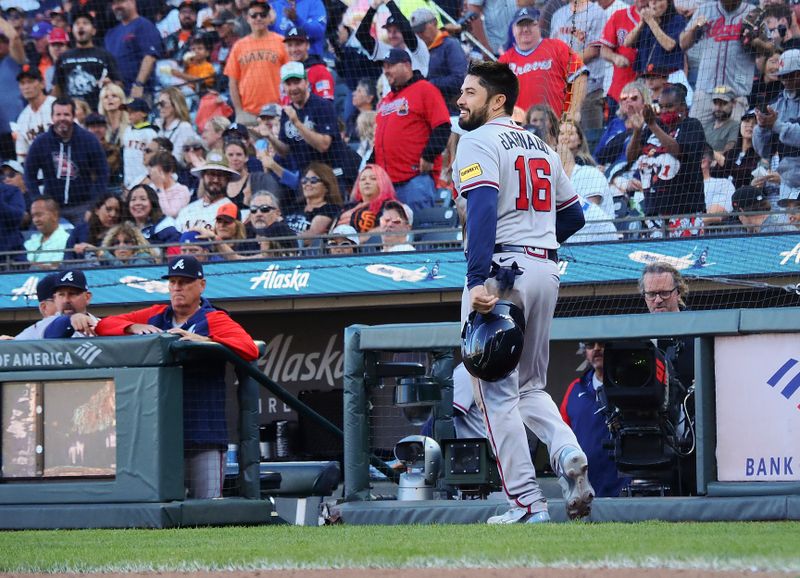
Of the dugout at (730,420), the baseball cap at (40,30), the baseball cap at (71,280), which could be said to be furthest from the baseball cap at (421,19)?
the dugout at (730,420)

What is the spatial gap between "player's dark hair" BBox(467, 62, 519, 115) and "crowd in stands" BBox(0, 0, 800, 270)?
5.29 metres

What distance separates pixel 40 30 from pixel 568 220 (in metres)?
11.1

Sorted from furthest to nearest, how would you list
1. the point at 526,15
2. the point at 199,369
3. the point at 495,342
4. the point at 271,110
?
the point at 271,110 < the point at 526,15 < the point at 199,369 < the point at 495,342

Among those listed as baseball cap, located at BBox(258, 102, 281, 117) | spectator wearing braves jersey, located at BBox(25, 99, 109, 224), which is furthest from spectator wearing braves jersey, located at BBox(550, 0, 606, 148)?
spectator wearing braves jersey, located at BBox(25, 99, 109, 224)

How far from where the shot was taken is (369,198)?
11906 millimetres

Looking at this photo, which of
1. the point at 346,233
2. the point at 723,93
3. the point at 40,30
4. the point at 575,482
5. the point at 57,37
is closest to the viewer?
the point at 575,482

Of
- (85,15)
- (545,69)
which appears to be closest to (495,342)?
(545,69)

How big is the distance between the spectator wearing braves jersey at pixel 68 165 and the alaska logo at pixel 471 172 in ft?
30.3

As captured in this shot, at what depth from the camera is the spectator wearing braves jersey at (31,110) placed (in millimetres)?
14062

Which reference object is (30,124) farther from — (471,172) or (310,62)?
(471,172)

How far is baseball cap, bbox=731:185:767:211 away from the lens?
10.2 m

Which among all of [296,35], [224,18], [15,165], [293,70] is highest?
[224,18]

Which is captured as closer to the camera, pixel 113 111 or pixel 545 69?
pixel 545 69

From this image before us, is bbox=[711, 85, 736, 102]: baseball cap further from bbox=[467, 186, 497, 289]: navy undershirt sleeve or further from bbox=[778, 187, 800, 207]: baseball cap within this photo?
bbox=[467, 186, 497, 289]: navy undershirt sleeve
